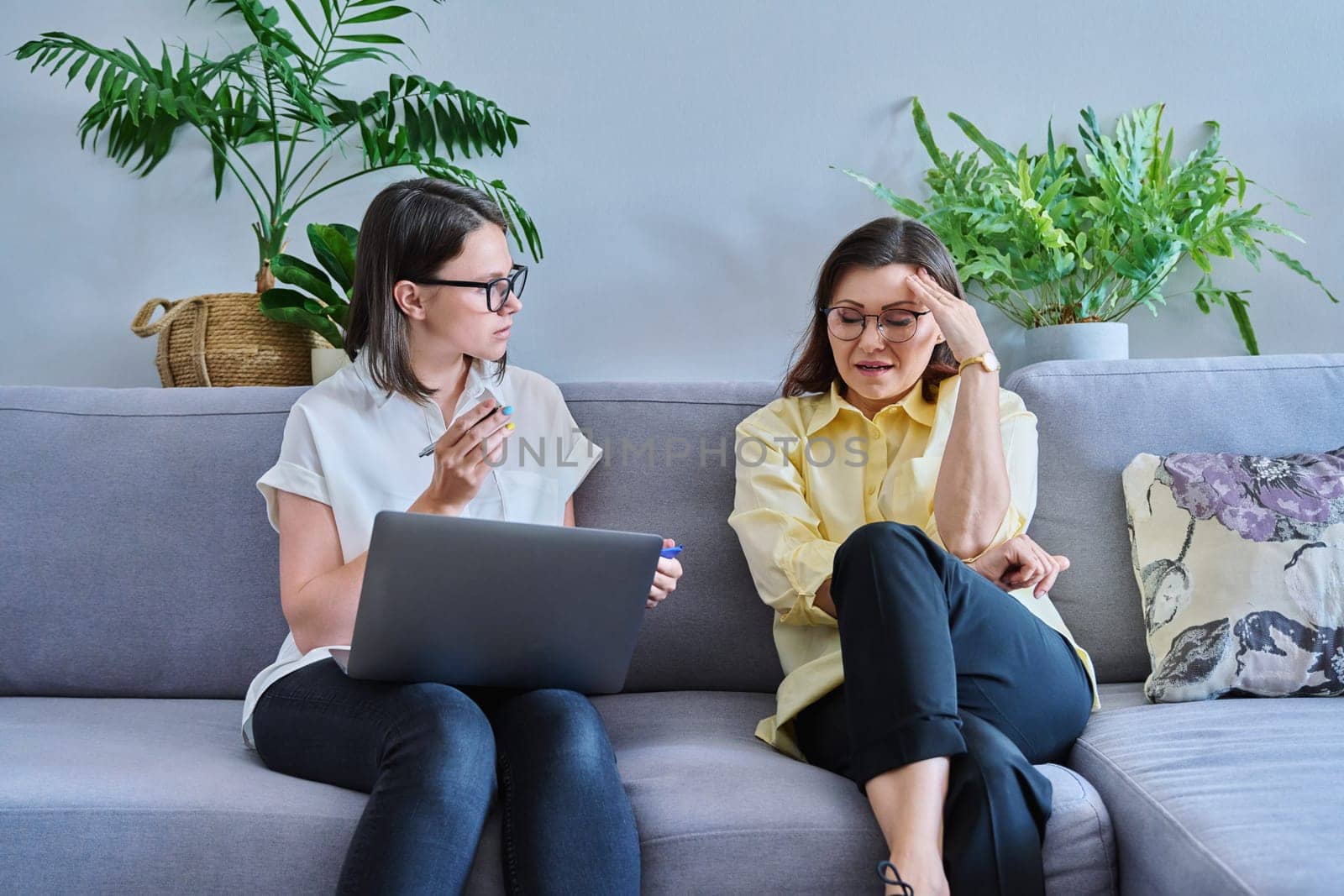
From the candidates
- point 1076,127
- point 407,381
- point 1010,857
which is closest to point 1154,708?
point 1010,857

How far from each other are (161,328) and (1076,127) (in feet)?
5.99

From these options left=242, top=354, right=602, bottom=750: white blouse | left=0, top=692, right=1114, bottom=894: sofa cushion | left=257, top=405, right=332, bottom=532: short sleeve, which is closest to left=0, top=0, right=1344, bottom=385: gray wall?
left=242, top=354, right=602, bottom=750: white blouse

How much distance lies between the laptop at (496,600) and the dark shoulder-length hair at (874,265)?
0.60m

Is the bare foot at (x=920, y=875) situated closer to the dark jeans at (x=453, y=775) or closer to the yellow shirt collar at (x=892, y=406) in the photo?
the dark jeans at (x=453, y=775)

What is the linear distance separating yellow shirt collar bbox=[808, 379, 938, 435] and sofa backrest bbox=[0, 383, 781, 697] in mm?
180

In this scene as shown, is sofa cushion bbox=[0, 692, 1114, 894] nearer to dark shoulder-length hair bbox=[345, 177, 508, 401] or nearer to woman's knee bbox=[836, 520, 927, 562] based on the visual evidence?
woman's knee bbox=[836, 520, 927, 562]

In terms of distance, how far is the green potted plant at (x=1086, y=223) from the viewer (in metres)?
1.90

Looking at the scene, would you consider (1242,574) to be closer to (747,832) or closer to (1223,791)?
(1223,791)

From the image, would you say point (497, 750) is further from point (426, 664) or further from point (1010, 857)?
point (1010, 857)

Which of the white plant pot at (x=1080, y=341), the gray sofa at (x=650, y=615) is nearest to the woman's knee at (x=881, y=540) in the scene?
the gray sofa at (x=650, y=615)

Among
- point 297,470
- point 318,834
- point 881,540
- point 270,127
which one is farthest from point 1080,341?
point 270,127

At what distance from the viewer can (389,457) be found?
1469mm

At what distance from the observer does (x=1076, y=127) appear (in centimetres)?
218

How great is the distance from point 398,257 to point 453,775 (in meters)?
0.75
